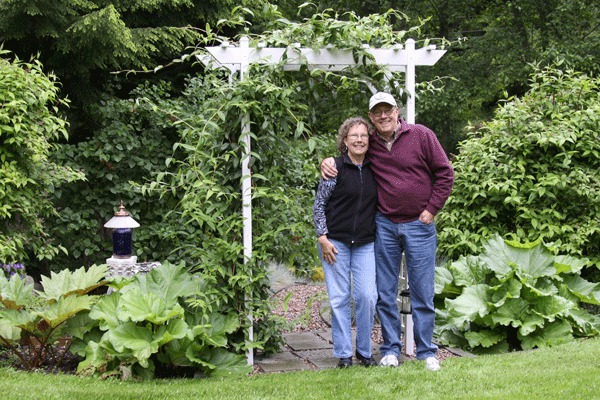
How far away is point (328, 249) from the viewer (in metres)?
4.29

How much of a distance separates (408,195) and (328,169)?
49cm

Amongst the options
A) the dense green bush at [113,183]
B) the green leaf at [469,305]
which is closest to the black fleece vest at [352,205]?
the green leaf at [469,305]

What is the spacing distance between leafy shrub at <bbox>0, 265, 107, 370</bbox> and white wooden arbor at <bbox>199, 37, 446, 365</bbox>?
41.8 inches

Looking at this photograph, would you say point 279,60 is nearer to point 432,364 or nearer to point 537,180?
point 432,364

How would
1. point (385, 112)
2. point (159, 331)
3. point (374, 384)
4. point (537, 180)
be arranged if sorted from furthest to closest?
1. point (537, 180)
2. point (385, 112)
3. point (159, 331)
4. point (374, 384)

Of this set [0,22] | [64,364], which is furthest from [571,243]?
[0,22]

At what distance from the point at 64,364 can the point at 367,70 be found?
277 cm

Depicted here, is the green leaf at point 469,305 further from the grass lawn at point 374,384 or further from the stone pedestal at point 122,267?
the stone pedestal at point 122,267

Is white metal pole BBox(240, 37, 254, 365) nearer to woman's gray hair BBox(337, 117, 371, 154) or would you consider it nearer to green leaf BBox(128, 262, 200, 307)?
green leaf BBox(128, 262, 200, 307)

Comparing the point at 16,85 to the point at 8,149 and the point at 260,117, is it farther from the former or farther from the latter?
the point at 260,117

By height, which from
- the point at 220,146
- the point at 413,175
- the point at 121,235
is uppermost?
the point at 220,146

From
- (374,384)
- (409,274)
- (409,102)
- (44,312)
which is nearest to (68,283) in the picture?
(44,312)

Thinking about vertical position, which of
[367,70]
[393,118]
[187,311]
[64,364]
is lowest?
[64,364]

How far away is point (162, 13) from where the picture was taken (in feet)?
26.1
